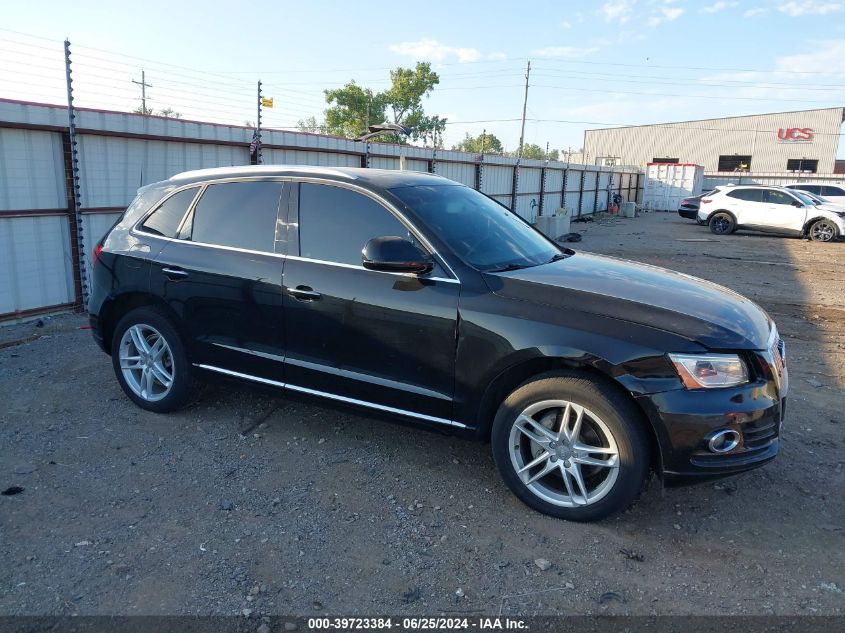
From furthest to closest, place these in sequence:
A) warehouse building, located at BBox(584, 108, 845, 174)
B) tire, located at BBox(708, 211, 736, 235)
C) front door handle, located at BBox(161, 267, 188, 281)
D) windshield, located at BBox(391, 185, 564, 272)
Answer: warehouse building, located at BBox(584, 108, 845, 174) → tire, located at BBox(708, 211, 736, 235) → front door handle, located at BBox(161, 267, 188, 281) → windshield, located at BBox(391, 185, 564, 272)

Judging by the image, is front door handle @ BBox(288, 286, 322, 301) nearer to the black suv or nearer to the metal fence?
the black suv

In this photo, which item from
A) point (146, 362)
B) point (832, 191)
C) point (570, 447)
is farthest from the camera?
point (832, 191)

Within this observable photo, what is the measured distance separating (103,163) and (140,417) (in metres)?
4.60

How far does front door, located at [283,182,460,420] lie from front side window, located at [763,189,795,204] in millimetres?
20415

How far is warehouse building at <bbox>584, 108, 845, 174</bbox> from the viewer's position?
52.5 m

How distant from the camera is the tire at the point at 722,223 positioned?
21.1 metres

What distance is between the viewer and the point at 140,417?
457 cm

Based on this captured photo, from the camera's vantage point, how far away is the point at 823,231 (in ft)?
63.1

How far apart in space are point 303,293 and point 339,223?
1.61ft

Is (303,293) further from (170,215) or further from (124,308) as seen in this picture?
(124,308)

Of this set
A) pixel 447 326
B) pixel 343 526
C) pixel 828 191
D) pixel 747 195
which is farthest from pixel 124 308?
pixel 828 191

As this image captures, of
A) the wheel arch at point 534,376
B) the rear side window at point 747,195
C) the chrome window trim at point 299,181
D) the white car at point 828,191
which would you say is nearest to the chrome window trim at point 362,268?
the chrome window trim at point 299,181

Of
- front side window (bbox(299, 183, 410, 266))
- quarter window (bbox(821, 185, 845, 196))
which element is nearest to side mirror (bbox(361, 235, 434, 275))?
front side window (bbox(299, 183, 410, 266))

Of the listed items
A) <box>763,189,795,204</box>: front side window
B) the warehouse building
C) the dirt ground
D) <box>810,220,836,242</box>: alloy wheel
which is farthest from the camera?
the warehouse building
